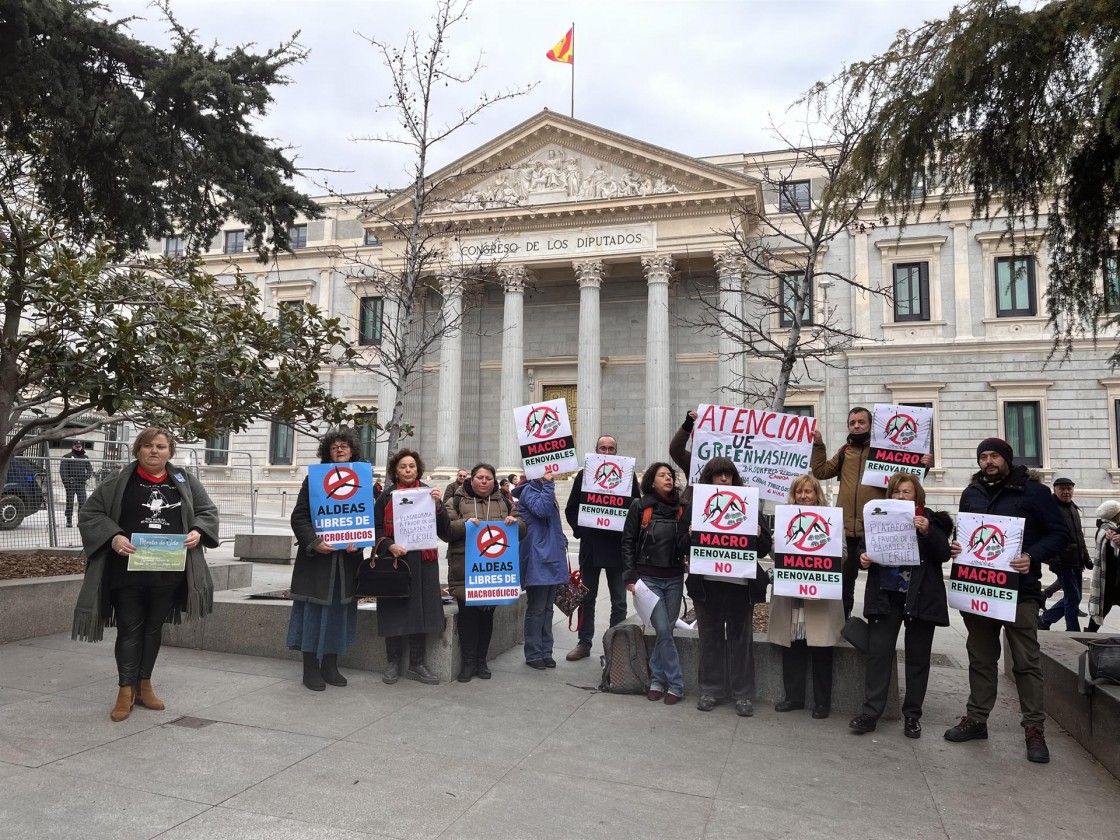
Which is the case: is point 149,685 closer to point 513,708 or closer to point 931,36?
point 513,708

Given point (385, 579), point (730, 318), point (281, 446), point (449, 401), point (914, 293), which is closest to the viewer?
point (385, 579)

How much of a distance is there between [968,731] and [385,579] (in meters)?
4.50

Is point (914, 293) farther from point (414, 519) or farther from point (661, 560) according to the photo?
point (414, 519)

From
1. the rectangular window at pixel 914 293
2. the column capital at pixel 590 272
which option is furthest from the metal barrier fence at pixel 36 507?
the rectangular window at pixel 914 293

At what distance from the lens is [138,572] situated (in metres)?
5.46

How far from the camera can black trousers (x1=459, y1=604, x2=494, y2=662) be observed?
687 centimetres

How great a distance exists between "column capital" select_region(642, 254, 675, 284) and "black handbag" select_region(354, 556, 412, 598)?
24521 mm

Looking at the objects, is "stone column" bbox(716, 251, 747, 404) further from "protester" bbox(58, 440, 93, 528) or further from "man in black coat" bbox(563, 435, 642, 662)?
"protester" bbox(58, 440, 93, 528)

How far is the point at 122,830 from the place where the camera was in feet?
12.0

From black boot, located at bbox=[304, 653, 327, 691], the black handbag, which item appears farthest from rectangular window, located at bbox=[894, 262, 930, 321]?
black boot, located at bbox=[304, 653, 327, 691]

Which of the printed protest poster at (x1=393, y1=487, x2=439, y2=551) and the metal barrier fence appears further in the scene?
the metal barrier fence

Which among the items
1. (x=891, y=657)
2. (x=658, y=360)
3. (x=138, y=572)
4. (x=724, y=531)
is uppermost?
(x=658, y=360)

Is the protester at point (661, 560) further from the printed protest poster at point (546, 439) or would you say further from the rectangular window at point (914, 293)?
the rectangular window at point (914, 293)

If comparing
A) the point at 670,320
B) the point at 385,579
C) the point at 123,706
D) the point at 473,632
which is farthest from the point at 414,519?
the point at 670,320
